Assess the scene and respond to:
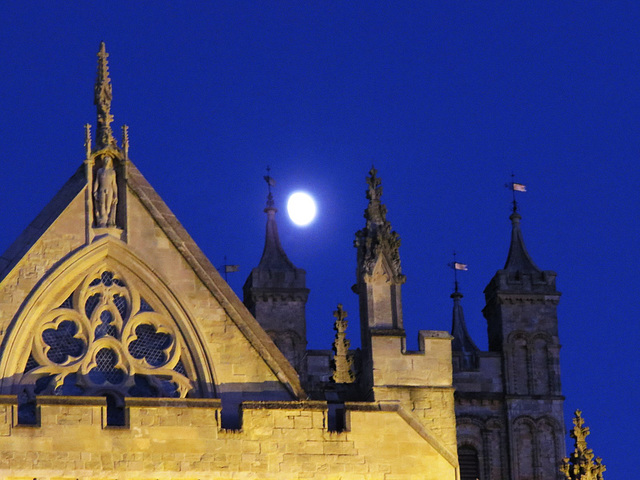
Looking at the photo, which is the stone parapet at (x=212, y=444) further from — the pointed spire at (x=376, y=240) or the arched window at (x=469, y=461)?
the arched window at (x=469, y=461)

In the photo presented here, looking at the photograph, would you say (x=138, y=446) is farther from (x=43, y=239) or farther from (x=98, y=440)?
(x=43, y=239)

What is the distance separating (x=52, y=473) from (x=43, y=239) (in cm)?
434

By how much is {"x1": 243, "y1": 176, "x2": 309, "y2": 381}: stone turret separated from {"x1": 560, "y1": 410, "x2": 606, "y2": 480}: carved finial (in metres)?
24.7

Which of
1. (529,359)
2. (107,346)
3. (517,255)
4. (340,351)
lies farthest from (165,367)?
(517,255)

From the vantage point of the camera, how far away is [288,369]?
41.0 metres

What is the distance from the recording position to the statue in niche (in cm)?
4147

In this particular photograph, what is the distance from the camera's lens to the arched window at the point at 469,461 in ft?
219

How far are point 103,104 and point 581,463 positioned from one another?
10.0 meters

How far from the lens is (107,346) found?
1604 inches

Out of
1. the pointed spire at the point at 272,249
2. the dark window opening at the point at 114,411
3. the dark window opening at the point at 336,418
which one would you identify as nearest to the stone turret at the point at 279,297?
the pointed spire at the point at 272,249

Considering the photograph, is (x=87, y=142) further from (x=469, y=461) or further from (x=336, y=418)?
(x=469, y=461)

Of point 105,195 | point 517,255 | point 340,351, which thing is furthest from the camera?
point 517,255

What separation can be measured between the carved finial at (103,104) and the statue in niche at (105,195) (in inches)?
13.6

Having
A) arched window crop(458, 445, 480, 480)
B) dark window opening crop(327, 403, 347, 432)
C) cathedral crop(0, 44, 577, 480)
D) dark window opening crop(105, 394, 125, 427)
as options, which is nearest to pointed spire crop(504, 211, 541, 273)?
arched window crop(458, 445, 480, 480)
